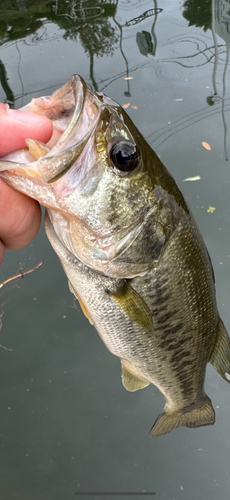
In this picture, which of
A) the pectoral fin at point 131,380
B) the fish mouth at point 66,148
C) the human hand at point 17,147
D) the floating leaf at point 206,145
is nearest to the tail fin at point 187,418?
the pectoral fin at point 131,380

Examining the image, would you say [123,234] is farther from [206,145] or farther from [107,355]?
[206,145]

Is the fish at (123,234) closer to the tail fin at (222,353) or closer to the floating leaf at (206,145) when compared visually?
the tail fin at (222,353)

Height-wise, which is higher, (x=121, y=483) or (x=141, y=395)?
(x=141, y=395)

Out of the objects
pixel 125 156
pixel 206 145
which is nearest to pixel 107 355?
pixel 125 156

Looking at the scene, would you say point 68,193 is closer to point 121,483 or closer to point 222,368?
point 222,368

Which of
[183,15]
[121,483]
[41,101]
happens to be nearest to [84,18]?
[183,15]

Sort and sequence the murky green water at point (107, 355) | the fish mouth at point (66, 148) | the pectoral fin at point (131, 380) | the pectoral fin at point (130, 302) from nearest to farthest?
the fish mouth at point (66, 148) < the pectoral fin at point (130, 302) < the pectoral fin at point (131, 380) < the murky green water at point (107, 355)

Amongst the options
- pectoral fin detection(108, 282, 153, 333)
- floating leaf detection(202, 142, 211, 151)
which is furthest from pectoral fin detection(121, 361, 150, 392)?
floating leaf detection(202, 142, 211, 151)

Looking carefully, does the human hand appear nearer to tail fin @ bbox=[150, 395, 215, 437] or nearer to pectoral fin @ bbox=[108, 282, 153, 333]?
pectoral fin @ bbox=[108, 282, 153, 333]
